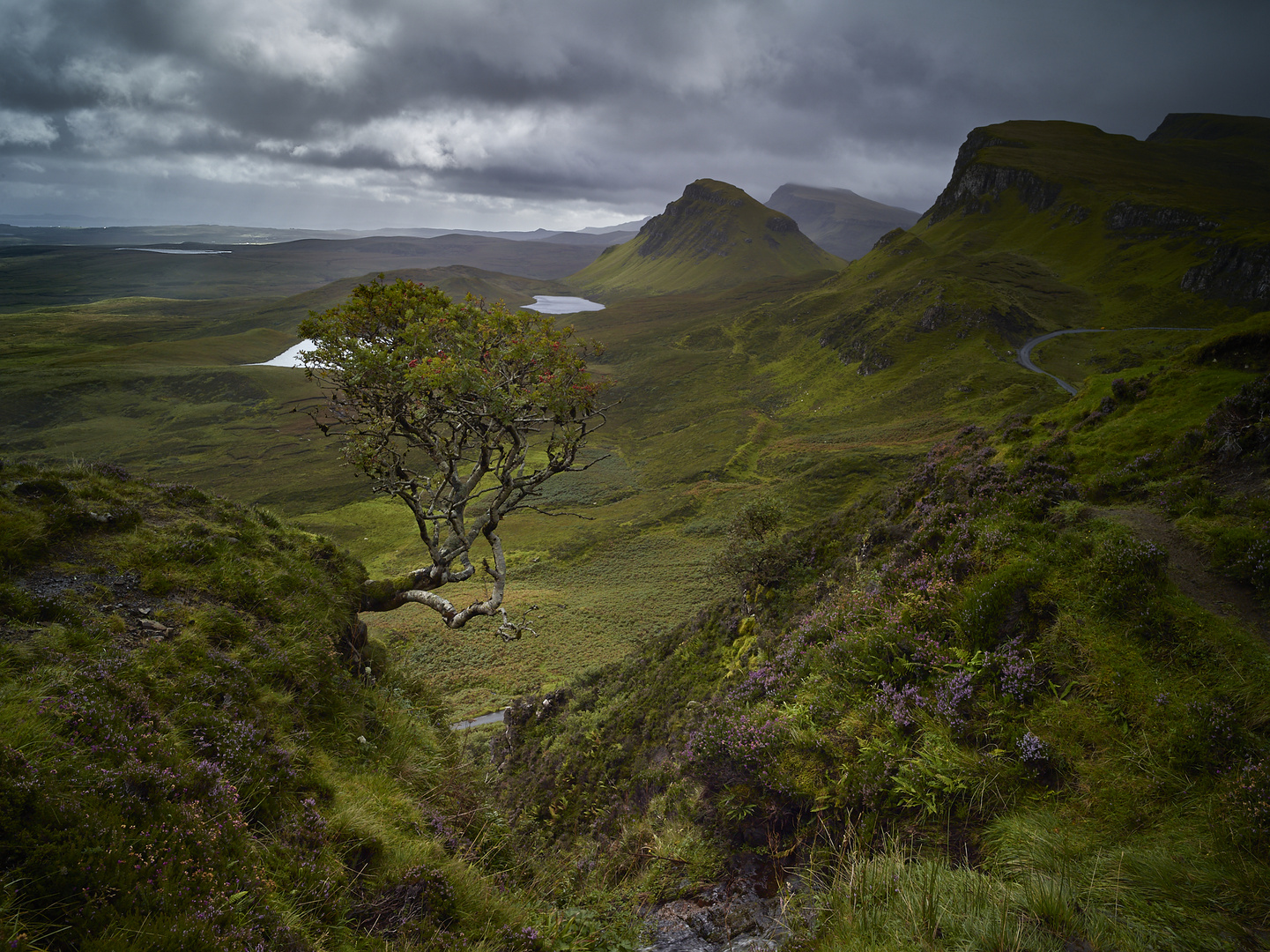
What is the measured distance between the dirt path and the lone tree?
9688 millimetres

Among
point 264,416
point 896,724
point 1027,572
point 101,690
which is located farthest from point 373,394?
point 264,416

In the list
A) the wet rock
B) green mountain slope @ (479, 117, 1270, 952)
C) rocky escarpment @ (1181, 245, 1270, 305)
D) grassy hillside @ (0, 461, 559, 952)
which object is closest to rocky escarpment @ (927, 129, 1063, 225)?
rocky escarpment @ (1181, 245, 1270, 305)

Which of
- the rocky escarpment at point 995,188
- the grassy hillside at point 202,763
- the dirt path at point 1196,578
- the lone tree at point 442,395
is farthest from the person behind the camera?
the rocky escarpment at point 995,188

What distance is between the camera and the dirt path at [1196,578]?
5.75 metres

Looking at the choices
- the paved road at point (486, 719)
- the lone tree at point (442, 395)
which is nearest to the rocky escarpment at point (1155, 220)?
the paved road at point (486, 719)

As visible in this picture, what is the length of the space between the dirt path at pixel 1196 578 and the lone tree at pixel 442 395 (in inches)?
381

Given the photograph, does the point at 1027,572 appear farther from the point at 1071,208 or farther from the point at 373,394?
the point at 1071,208

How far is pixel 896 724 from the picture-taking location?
6.65 metres

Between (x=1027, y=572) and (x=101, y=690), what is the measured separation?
10189mm

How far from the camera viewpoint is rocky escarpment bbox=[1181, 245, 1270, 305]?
94.9m

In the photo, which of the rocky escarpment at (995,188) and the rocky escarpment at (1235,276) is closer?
the rocky escarpment at (1235,276)

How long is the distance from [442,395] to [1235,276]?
14640 cm

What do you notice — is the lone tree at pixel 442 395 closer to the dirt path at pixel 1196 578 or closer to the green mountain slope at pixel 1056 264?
the dirt path at pixel 1196 578

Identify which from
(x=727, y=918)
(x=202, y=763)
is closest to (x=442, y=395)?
(x=202, y=763)
